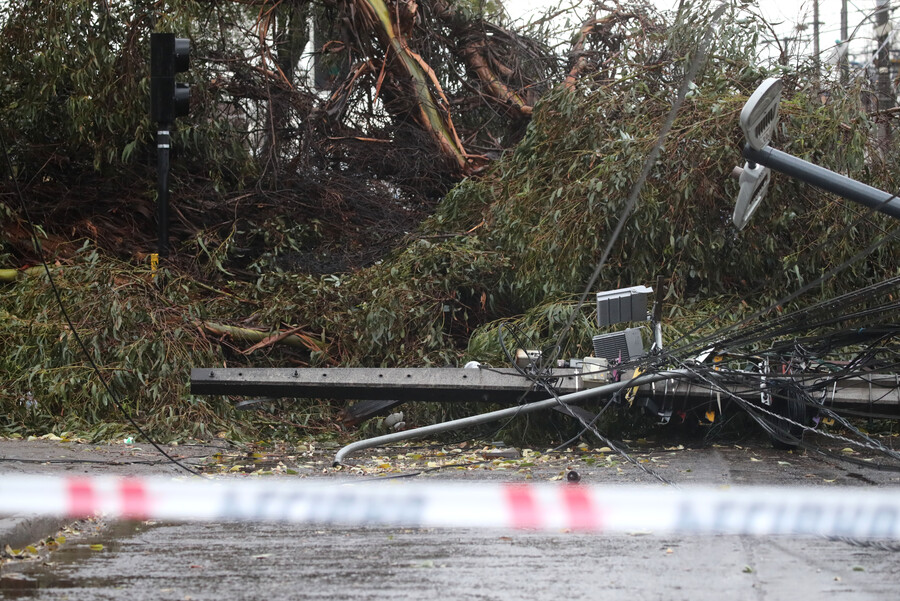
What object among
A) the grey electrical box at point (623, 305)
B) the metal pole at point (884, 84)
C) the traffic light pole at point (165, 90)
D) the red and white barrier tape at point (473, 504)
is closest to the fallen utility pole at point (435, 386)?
the grey electrical box at point (623, 305)

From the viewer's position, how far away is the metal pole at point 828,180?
184 inches

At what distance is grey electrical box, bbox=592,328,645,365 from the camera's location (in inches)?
317

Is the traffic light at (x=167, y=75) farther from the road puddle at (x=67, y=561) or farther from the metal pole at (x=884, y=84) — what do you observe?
the metal pole at (x=884, y=84)

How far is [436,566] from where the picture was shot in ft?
12.9

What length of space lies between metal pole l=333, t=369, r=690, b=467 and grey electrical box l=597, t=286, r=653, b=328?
0.57m

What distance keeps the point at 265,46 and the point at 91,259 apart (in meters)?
4.48

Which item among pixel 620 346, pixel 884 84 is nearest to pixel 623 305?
pixel 620 346

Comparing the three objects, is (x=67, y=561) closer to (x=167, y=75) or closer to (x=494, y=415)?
(x=494, y=415)

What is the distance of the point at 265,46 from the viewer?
13.3 metres

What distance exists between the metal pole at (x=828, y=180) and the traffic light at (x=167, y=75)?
613 centimetres

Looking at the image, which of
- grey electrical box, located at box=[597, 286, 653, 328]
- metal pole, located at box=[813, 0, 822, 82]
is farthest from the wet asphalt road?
metal pole, located at box=[813, 0, 822, 82]

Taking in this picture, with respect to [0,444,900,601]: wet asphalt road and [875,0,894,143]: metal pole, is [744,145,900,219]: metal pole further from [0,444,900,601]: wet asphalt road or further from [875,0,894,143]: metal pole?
[875,0,894,143]: metal pole

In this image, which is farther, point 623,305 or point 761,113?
point 623,305

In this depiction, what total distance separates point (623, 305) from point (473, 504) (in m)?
2.95
